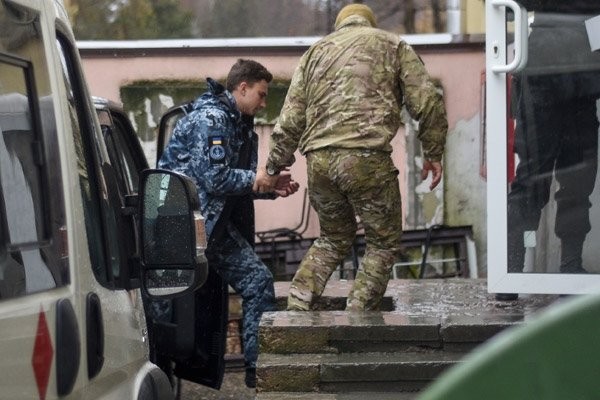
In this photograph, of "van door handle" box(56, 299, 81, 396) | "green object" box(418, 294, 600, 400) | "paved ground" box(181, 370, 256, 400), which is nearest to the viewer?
"green object" box(418, 294, 600, 400)

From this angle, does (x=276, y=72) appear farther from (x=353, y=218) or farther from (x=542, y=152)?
(x=542, y=152)

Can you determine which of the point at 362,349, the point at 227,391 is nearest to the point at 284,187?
the point at 362,349

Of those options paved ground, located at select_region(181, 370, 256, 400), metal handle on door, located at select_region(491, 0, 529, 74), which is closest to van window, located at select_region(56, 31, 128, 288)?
metal handle on door, located at select_region(491, 0, 529, 74)

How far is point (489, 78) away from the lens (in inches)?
257

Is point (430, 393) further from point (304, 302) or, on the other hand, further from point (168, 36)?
point (168, 36)

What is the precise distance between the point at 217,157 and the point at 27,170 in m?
4.50

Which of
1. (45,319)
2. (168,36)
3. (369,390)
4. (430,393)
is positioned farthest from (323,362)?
(168,36)

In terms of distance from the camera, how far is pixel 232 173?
7.29 metres

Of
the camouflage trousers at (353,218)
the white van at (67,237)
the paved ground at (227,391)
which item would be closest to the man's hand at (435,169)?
the camouflage trousers at (353,218)

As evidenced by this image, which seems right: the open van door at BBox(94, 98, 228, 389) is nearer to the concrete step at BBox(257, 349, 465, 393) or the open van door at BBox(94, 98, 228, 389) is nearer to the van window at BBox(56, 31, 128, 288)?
the concrete step at BBox(257, 349, 465, 393)

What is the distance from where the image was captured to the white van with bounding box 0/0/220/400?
2621 millimetres

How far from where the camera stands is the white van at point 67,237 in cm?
262

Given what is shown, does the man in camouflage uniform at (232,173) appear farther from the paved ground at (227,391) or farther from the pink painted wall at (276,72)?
the pink painted wall at (276,72)

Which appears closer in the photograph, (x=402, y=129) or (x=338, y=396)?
(x=338, y=396)
